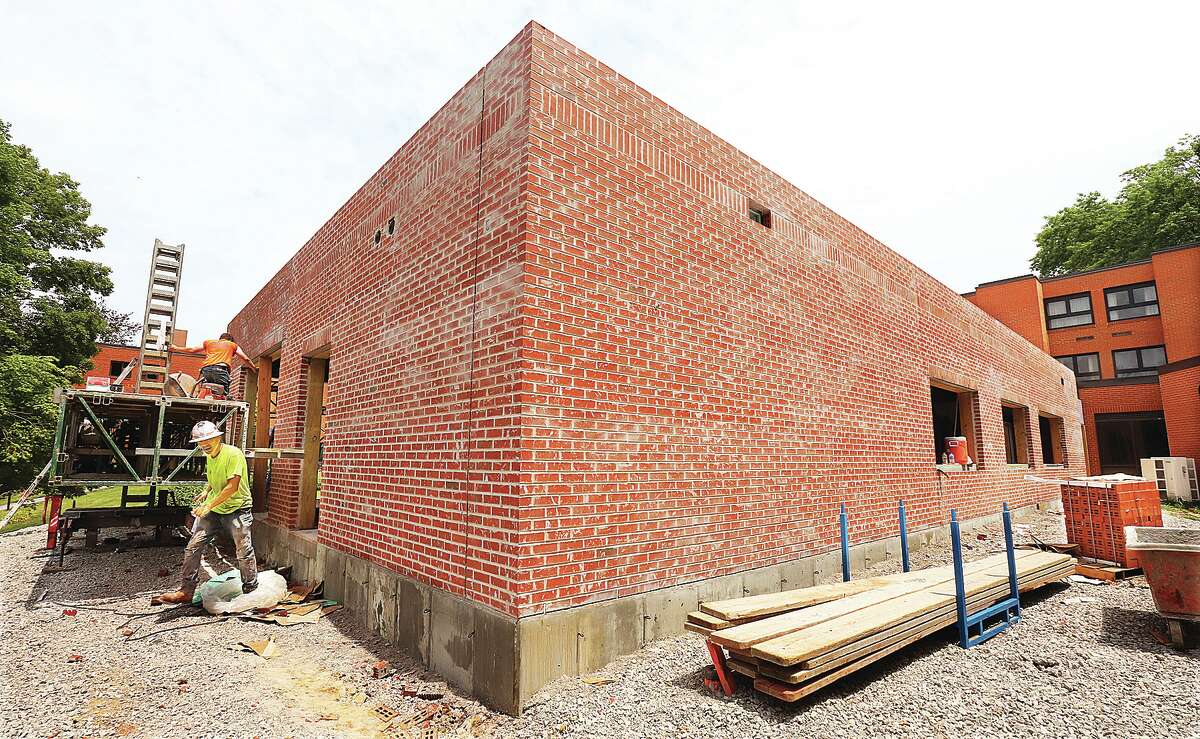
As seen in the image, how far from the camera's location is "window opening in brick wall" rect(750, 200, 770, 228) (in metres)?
6.91

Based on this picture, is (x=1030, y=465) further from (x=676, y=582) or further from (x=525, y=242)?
(x=525, y=242)

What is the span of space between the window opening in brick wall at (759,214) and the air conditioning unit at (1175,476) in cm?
1979

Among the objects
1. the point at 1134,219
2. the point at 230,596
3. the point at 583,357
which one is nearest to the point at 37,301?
the point at 230,596

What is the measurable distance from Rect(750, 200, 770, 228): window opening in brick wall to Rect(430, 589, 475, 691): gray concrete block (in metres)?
5.24

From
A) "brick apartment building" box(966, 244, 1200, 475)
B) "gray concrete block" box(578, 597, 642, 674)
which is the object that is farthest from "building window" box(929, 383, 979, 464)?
"brick apartment building" box(966, 244, 1200, 475)

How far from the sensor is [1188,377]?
66.8 feet

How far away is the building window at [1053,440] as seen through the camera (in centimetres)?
1809

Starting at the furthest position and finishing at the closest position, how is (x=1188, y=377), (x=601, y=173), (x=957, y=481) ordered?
1. (x=1188, y=377)
2. (x=957, y=481)
3. (x=601, y=173)

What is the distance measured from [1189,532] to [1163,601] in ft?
2.92

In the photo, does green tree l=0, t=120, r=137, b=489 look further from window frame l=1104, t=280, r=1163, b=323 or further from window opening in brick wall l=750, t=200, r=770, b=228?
window frame l=1104, t=280, r=1163, b=323

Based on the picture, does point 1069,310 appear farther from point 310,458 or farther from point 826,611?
point 310,458

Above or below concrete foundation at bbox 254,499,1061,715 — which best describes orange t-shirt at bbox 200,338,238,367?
above

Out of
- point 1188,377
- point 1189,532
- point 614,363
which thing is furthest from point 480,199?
point 1188,377

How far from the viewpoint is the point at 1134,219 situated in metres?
34.8
